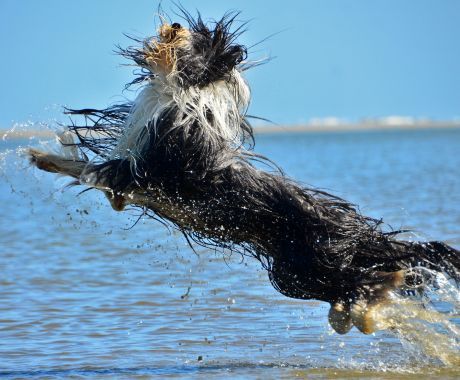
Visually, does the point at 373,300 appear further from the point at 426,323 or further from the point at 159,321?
the point at 159,321

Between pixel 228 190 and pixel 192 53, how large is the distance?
0.80 meters

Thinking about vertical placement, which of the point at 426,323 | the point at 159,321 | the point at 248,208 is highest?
the point at 248,208

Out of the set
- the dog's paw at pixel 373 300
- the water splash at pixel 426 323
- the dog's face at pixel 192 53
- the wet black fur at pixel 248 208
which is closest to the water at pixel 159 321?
the water splash at pixel 426 323

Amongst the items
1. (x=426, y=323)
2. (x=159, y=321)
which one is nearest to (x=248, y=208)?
(x=426, y=323)

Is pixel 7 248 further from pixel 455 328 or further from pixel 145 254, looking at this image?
pixel 455 328

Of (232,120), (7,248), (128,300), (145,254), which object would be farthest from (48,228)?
(232,120)

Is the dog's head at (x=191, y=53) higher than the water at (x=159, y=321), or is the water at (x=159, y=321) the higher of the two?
the dog's head at (x=191, y=53)

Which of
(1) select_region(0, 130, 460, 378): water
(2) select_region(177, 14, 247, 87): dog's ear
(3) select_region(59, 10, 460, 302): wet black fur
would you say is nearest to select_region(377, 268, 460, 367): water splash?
(1) select_region(0, 130, 460, 378): water

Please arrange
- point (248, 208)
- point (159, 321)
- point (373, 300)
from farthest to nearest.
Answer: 1. point (159, 321)
2. point (373, 300)
3. point (248, 208)

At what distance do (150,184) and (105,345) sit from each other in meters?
1.39

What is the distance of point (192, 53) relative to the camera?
601cm

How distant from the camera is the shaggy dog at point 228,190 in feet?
19.2

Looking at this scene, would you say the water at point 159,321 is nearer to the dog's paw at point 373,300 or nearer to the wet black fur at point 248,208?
the dog's paw at point 373,300

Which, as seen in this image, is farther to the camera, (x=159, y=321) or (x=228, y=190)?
(x=159, y=321)
